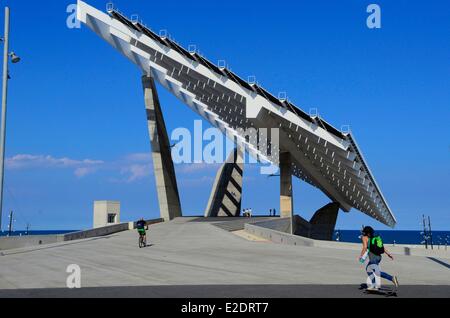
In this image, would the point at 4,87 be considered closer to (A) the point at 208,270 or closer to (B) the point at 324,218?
(A) the point at 208,270

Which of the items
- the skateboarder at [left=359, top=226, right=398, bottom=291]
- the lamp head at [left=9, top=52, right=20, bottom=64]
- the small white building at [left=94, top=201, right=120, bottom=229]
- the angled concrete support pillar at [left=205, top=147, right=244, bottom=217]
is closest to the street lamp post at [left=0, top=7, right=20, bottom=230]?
the lamp head at [left=9, top=52, right=20, bottom=64]

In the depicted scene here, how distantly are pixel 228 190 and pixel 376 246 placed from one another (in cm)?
5942

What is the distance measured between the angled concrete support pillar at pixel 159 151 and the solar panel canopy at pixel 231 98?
1705 mm

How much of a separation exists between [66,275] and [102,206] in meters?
31.8

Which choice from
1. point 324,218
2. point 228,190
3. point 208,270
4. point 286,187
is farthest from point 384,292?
point 324,218

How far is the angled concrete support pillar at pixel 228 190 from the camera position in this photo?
68.1 meters

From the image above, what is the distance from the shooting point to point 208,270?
47.4 feet

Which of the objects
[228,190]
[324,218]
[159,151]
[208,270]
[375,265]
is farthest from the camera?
[228,190]

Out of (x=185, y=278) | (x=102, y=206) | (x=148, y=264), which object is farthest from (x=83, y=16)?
(x=185, y=278)

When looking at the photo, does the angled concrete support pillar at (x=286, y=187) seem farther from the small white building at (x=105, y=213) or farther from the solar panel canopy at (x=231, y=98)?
the small white building at (x=105, y=213)

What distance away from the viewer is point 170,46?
36312mm

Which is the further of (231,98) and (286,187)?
(286,187)

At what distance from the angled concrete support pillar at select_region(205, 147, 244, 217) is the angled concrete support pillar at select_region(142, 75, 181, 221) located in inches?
818
